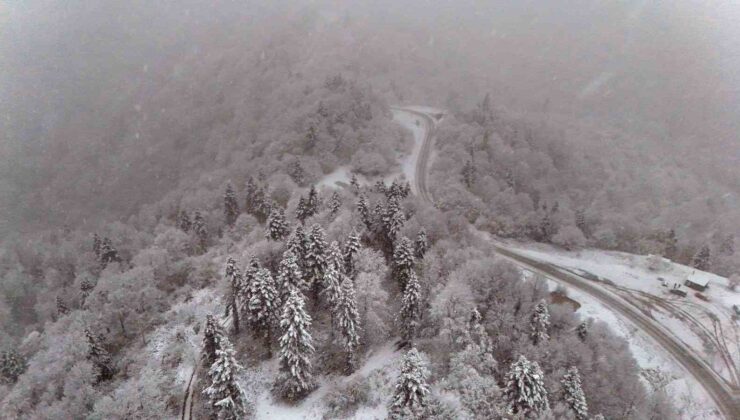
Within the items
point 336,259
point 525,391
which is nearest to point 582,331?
point 525,391

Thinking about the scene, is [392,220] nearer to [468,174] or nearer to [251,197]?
[251,197]

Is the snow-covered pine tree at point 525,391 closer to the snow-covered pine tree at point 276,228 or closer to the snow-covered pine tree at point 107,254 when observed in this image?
the snow-covered pine tree at point 276,228

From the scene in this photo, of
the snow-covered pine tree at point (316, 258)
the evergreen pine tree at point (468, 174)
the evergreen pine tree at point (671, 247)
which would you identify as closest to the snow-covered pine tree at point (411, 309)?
the snow-covered pine tree at point (316, 258)

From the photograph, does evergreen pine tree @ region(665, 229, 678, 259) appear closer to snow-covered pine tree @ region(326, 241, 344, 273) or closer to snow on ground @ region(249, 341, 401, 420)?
snow on ground @ region(249, 341, 401, 420)

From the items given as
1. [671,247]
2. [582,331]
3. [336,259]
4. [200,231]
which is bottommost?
[671,247]

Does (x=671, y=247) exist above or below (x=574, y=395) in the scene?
below

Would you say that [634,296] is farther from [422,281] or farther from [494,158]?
[494,158]
